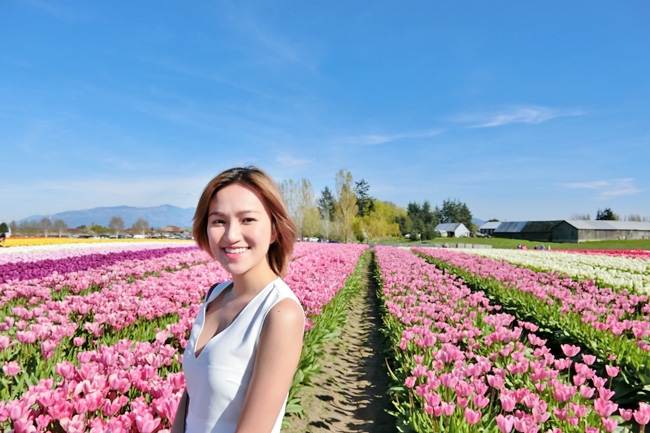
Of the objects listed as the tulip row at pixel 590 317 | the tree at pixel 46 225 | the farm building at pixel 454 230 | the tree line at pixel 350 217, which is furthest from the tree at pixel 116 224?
the tulip row at pixel 590 317

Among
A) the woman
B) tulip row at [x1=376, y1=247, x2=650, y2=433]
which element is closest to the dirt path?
tulip row at [x1=376, y1=247, x2=650, y2=433]

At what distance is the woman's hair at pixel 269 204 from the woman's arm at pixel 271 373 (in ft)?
1.51

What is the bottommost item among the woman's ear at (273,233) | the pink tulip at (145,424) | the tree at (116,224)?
the pink tulip at (145,424)

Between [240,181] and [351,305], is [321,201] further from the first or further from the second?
[240,181]

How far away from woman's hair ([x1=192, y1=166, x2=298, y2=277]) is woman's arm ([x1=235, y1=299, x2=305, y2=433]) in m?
0.46

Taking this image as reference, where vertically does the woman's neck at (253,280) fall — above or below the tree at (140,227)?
below

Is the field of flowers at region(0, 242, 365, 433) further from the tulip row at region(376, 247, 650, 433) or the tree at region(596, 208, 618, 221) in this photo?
the tree at region(596, 208, 618, 221)

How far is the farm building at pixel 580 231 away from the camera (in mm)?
62812

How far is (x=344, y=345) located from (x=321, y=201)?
86584 millimetres

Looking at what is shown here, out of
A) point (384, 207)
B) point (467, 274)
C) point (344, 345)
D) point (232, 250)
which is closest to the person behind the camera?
point (232, 250)

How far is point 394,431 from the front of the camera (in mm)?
4320

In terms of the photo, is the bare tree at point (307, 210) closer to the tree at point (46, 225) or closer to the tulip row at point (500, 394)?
the tree at point (46, 225)

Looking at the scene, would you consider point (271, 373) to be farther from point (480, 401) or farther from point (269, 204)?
point (480, 401)

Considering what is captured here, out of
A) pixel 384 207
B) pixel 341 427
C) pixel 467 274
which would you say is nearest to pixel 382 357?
pixel 341 427
